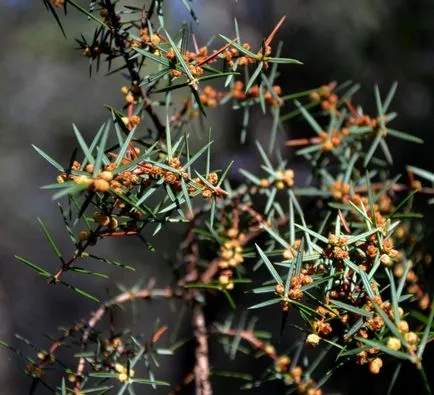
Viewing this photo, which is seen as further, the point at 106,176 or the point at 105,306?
the point at 105,306

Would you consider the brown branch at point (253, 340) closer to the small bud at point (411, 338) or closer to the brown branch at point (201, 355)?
the brown branch at point (201, 355)

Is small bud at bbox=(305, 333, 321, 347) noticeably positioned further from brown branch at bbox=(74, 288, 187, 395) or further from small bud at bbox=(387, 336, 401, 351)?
brown branch at bbox=(74, 288, 187, 395)

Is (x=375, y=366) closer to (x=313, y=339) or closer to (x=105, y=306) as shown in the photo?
(x=313, y=339)

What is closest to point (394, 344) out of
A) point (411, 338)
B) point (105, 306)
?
point (411, 338)

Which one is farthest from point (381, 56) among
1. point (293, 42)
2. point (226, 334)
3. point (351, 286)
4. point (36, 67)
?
point (36, 67)

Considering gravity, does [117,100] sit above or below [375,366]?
below

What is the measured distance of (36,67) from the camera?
425cm

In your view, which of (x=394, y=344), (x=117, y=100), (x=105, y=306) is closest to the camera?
(x=394, y=344)

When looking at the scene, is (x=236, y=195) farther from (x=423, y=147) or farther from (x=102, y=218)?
(x=423, y=147)

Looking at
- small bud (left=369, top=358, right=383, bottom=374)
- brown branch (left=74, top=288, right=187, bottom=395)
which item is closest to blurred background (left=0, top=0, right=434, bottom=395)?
brown branch (left=74, top=288, right=187, bottom=395)

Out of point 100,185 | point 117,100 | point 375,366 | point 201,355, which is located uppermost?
point 100,185

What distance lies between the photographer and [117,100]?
12.3 feet

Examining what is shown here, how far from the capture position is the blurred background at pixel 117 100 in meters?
2.04

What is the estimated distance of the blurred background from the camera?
6.68ft
